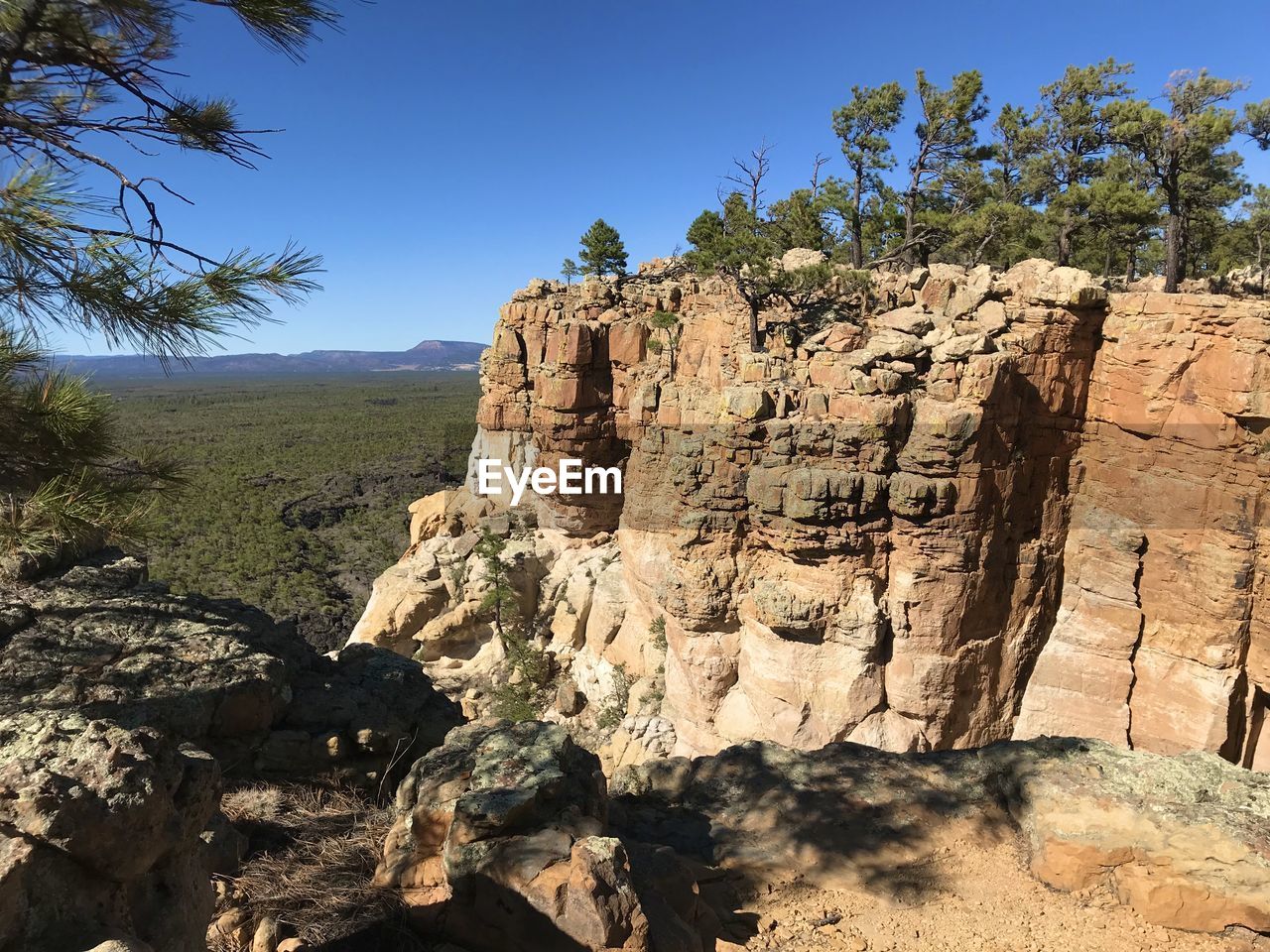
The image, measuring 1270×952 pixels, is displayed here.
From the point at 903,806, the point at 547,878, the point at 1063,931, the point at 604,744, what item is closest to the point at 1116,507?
the point at 903,806

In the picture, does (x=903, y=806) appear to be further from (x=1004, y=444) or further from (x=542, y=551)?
(x=542, y=551)

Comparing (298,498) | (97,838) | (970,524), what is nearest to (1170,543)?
(970,524)

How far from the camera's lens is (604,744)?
16172 mm

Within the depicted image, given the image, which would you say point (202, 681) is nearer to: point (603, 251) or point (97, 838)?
point (97, 838)

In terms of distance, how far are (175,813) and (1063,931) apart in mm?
5514

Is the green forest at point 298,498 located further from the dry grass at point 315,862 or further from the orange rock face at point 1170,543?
the orange rock face at point 1170,543

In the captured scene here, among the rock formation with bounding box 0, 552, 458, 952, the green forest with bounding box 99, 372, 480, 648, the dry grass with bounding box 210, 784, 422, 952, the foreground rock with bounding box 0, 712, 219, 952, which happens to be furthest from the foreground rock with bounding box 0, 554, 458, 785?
the foreground rock with bounding box 0, 712, 219, 952

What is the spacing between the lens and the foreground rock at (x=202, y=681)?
530cm

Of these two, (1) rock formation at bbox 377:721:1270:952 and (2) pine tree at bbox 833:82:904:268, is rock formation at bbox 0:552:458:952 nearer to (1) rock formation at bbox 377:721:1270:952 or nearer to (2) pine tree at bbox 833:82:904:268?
(1) rock formation at bbox 377:721:1270:952

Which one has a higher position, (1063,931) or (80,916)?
(80,916)

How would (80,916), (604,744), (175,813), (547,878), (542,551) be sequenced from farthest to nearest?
(542,551) → (604,744) → (547,878) → (175,813) → (80,916)

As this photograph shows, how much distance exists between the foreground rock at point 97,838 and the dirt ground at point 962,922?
321 cm

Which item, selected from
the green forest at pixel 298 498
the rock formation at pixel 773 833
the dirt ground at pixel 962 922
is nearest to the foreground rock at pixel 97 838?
the rock formation at pixel 773 833

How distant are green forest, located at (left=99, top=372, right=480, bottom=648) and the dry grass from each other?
2.22 metres
